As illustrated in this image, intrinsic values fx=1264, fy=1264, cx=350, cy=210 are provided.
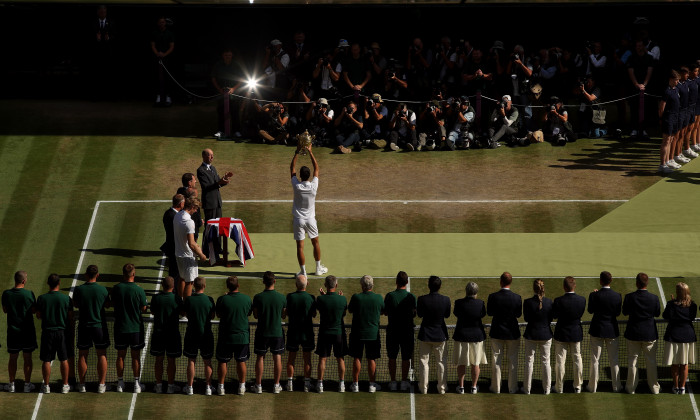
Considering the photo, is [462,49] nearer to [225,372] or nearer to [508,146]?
[508,146]

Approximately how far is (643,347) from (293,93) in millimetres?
13390

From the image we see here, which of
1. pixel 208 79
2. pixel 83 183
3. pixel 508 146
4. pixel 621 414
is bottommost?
pixel 621 414

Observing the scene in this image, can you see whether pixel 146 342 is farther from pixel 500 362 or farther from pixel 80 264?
pixel 500 362

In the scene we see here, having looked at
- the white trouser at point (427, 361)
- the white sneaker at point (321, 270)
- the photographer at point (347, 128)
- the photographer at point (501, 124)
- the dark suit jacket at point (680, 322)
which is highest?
the photographer at point (501, 124)

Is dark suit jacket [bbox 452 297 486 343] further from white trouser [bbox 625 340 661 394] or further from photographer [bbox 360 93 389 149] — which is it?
photographer [bbox 360 93 389 149]

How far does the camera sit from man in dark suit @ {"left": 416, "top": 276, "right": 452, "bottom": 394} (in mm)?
18203

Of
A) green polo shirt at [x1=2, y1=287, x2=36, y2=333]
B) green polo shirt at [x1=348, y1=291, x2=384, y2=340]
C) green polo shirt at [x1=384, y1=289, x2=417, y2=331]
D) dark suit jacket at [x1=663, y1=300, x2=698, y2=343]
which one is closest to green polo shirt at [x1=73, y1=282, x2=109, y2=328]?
green polo shirt at [x1=2, y1=287, x2=36, y2=333]

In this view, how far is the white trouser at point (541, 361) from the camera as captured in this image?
18406 millimetres

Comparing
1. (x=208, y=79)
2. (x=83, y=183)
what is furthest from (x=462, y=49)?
(x=83, y=183)

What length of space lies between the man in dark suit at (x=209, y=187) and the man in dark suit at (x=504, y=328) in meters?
6.15

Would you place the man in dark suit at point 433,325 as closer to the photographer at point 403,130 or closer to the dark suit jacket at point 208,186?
the dark suit jacket at point 208,186

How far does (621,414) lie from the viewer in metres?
18.0

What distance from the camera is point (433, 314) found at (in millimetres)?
18234

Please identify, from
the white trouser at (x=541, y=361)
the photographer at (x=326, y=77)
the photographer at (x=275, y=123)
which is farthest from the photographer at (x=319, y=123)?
the white trouser at (x=541, y=361)
